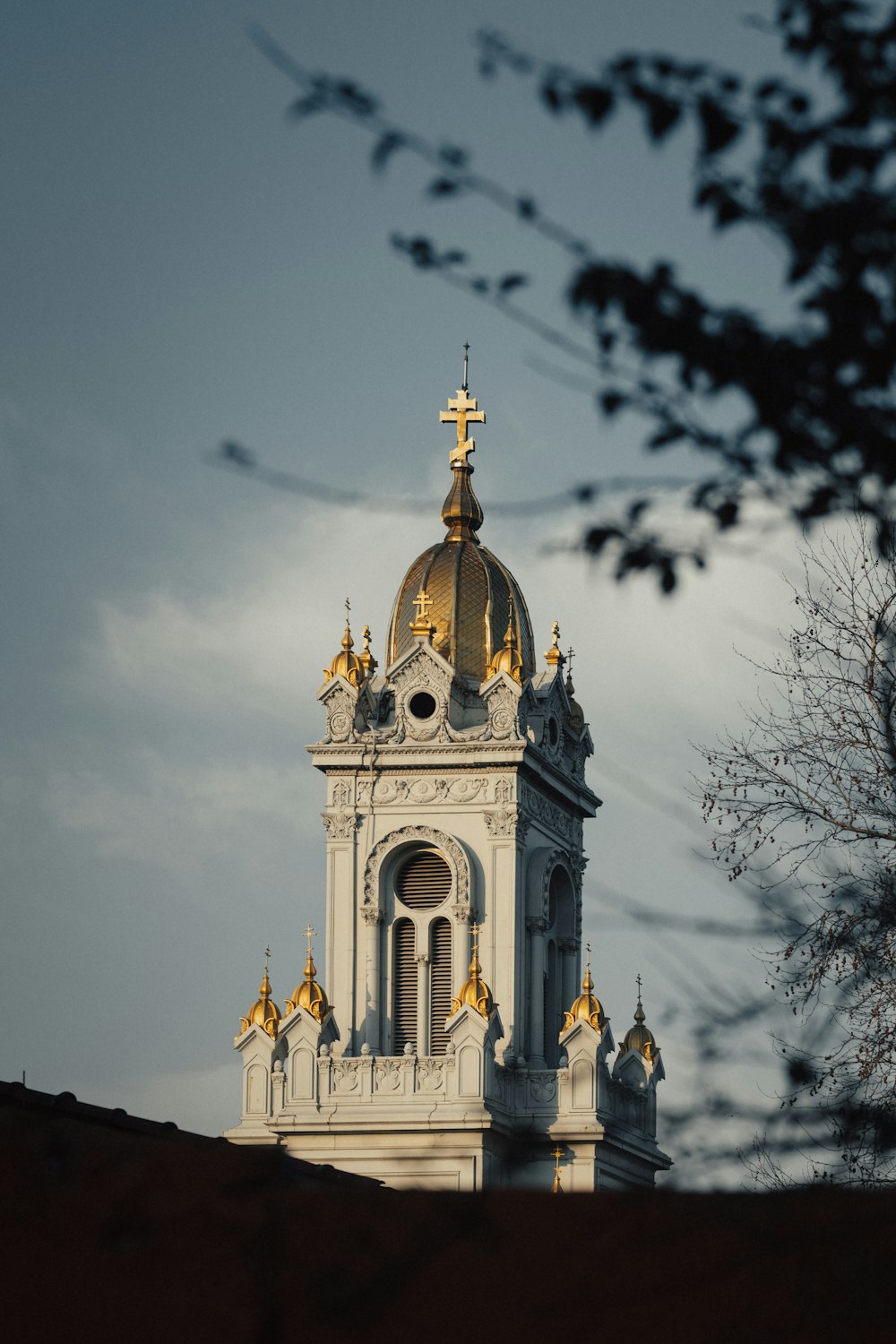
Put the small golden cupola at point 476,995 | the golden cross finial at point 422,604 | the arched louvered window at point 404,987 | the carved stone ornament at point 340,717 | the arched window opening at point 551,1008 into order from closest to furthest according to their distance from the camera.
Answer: the small golden cupola at point 476,995 → the arched louvered window at point 404,987 → the carved stone ornament at point 340,717 → the golden cross finial at point 422,604 → the arched window opening at point 551,1008

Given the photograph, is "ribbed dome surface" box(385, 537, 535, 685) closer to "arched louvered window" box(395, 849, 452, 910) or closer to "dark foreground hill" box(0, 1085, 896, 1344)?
"arched louvered window" box(395, 849, 452, 910)

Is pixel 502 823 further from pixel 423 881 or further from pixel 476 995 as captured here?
pixel 476 995

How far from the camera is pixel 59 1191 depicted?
30.5 feet

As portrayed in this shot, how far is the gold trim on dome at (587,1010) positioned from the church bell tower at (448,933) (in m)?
0.05

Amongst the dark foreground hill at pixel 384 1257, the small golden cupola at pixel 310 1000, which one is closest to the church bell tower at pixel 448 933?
the small golden cupola at pixel 310 1000

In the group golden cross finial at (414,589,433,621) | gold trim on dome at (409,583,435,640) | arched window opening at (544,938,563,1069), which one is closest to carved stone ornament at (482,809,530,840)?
arched window opening at (544,938,563,1069)

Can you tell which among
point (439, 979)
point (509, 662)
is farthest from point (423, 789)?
point (439, 979)

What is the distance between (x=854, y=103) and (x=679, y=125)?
19.8 inches

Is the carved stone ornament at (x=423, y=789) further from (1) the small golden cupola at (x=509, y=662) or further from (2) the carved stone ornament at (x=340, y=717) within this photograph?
(1) the small golden cupola at (x=509, y=662)

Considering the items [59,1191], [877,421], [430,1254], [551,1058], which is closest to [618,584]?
[877,421]

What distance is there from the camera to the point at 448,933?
5528 cm

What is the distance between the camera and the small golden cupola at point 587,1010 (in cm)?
5403

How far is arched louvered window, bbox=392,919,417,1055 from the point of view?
2152 inches

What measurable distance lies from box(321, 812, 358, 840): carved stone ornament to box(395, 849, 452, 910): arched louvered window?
Result: 141 cm
